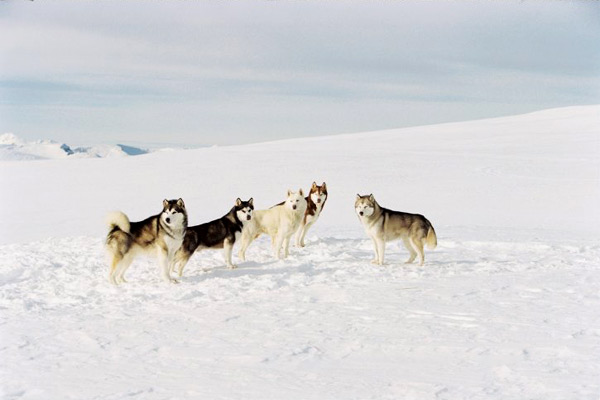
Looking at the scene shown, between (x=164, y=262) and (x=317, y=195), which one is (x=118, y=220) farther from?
(x=317, y=195)

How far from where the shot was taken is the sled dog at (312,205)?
35.7 feet

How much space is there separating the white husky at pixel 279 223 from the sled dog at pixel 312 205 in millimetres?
457

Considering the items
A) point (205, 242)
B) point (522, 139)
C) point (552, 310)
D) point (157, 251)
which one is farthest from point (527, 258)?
point (522, 139)

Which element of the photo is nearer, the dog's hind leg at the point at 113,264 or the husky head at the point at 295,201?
the dog's hind leg at the point at 113,264

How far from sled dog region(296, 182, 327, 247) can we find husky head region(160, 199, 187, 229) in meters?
2.92

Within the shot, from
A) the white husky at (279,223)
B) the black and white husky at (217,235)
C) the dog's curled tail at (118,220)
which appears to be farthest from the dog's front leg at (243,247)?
the dog's curled tail at (118,220)

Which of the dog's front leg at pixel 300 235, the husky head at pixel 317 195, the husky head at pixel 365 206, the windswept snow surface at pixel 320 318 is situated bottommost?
the windswept snow surface at pixel 320 318

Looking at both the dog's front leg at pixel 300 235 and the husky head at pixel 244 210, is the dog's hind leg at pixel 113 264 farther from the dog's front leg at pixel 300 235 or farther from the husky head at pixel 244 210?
the dog's front leg at pixel 300 235

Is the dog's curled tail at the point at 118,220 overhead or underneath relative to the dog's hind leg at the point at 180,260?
overhead

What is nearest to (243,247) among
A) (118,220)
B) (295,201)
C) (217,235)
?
(217,235)

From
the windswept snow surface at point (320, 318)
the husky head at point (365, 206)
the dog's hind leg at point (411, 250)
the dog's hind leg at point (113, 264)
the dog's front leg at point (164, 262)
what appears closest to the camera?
the windswept snow surface at point (320, 318)

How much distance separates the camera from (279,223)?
10.4 metres

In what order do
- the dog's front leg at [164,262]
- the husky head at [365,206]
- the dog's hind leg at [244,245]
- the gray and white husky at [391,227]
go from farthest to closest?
the dog's hind leg at [244,245] → the gray and white husky at [391,227] → the husky head at [365,206] → the dog's front leg at [164,262]

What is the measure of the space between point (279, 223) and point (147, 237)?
2.49m
